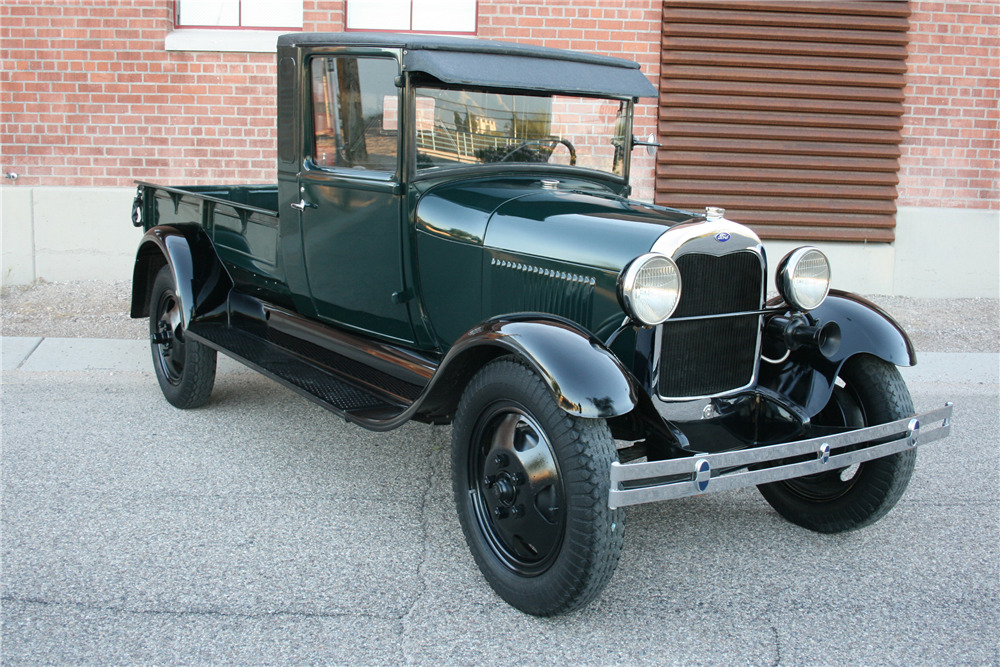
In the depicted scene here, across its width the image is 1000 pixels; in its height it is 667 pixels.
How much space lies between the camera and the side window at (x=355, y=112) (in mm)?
3461

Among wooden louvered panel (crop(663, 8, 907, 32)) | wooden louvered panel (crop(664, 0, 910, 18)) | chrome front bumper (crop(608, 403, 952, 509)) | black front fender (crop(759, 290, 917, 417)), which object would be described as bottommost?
chrome front bumper (crop(608, 403, 952, 509))

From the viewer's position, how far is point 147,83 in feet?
22.9

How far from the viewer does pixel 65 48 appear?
690cm

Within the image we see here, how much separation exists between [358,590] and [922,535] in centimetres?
216

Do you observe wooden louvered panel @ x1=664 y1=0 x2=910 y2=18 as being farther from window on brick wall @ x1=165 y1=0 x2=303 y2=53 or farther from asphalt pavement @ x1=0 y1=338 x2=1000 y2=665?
asphalt pavement @ x1=0 y1=338 x2=1000 y2=665

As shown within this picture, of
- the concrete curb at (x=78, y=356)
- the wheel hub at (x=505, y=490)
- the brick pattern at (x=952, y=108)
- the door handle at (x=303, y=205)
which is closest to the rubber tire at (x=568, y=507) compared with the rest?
the wheel hub at (x=505, y=490)

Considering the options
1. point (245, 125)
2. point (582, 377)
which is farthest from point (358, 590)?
point (245, 125)

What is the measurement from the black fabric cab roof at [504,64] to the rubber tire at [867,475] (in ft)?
5.01

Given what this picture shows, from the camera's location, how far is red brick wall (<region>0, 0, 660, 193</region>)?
6.89 metres

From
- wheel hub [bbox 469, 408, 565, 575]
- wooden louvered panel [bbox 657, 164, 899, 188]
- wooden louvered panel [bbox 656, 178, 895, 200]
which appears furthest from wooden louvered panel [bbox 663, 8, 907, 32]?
wheel hub [bbox 469, 408, 565, 575]

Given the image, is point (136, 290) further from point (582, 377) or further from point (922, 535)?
point (922, 535)

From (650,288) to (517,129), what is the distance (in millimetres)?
1239

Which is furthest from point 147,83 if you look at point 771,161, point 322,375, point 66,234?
point 771,161

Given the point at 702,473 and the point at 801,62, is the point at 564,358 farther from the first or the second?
the point at 801,62
